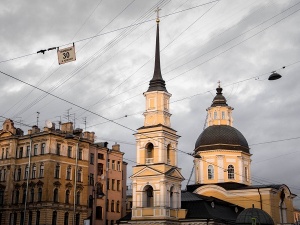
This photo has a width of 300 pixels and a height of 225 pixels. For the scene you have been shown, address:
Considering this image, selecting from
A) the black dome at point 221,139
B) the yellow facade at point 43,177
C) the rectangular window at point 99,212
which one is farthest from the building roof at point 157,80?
the rectangular window at point 99,212

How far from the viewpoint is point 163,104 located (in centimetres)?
4969

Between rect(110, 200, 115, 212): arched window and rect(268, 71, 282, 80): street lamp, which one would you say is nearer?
rect(268, 71, 282, 80): street lamp

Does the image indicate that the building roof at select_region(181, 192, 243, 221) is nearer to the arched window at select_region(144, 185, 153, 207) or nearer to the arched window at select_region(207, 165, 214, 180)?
the arched window at select_region(144, 185, 153, 207)

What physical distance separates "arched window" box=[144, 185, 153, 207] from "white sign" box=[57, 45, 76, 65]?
3009cm

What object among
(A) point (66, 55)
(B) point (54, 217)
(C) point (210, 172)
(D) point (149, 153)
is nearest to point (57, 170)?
(B) point (54, 217)

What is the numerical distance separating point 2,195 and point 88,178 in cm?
993

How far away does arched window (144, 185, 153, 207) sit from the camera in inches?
1929

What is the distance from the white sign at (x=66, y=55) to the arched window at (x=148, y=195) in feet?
98.7

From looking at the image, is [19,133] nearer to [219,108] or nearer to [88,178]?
[88,178]

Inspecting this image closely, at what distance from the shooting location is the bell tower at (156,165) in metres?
47.4

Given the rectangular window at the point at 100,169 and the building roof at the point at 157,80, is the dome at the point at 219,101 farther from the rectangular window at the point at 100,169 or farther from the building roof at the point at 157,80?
the rectangular window at the point at 100,169

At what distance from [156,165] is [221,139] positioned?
16.8 m

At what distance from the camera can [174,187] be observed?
49344 mm

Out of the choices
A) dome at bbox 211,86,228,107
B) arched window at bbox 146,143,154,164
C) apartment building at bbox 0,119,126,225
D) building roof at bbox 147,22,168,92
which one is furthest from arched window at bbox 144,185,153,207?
dome at bbox 211,86,228,107
